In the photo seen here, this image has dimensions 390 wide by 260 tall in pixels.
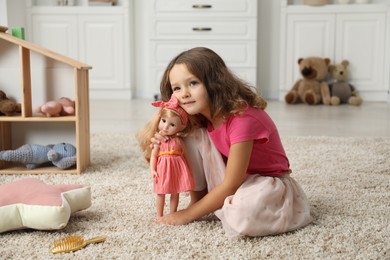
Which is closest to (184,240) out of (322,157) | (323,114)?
(322,157)

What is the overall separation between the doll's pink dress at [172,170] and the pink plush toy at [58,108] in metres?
0.75

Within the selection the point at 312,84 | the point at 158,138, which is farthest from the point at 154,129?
the point at 312,84

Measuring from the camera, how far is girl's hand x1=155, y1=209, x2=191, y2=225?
1279mm

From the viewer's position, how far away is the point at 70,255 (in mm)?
1064

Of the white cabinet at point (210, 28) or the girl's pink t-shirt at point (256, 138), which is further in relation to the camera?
the white cabinet at point (210, 28)

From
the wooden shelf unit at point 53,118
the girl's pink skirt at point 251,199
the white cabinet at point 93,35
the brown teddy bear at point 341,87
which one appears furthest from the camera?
the white cabinet at point 93,35

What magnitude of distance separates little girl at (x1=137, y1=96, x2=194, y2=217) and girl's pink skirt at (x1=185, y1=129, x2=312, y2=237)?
0.05m

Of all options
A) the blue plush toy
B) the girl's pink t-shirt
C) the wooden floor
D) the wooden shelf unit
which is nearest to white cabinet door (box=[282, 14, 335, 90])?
the wooden floor

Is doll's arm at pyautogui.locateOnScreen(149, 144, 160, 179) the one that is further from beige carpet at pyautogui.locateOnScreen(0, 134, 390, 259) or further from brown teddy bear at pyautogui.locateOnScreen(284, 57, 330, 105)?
brown teddy bear at pyautogui.locateOnScreen(284, 57, 330, 105)

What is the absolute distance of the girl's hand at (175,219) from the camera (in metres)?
1.28

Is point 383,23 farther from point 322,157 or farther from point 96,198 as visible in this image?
A: point 96,198

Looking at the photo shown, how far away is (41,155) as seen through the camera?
6.26 feet

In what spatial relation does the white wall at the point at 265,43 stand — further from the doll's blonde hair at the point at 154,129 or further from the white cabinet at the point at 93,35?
the doll's blonde hair at the point at 154,129

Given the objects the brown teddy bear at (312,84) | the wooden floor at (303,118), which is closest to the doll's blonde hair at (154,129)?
the wooden floor at (303,118)
